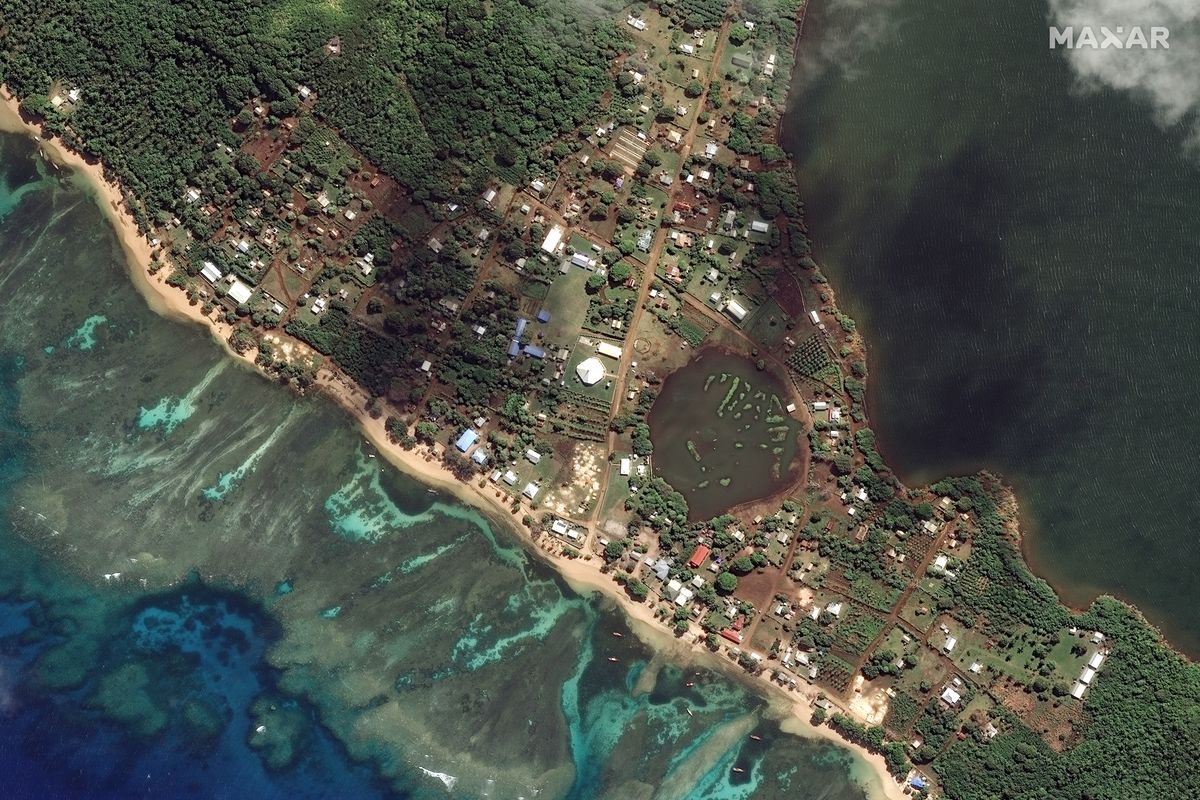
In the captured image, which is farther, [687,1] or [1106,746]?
[687,1]

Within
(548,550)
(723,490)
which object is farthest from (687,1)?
(548,550)

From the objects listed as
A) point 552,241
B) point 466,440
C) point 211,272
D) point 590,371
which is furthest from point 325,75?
point 590,371

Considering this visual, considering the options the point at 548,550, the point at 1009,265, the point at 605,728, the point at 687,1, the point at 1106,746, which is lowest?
the point at 605,728

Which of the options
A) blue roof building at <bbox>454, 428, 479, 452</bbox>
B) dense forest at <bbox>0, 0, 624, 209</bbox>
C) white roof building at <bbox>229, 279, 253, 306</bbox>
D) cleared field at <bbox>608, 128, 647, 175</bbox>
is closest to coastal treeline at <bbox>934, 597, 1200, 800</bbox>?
blue roof building at <bbox>454, 428, 479, 452</bbox>

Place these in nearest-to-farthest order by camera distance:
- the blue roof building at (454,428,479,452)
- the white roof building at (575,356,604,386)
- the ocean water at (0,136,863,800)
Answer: the ocean water at (0,136,863,800) < the blue roof building at (454,428,479,452) < the white roof building at (575,356,604,386)

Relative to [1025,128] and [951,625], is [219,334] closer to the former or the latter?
[951,625]

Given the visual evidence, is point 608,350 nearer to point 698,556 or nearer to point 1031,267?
point 698,556

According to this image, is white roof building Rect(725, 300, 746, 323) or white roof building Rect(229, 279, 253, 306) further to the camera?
white roof building Rect(725, 300, 746, 323)

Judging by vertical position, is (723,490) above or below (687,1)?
below

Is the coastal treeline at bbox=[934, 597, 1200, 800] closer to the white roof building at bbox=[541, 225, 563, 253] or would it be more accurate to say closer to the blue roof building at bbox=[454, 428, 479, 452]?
the blue roof building at bbox=[454, 428, 479, 452]
